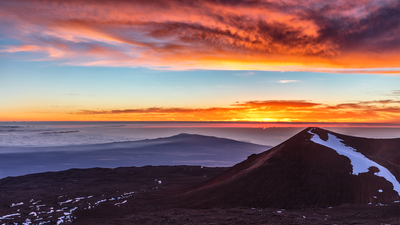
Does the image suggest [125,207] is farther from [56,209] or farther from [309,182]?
[309,182]

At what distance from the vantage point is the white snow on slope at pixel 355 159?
16.6 meters

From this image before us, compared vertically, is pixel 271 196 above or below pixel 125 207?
above

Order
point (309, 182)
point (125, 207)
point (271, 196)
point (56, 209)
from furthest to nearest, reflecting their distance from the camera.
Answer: point (125, 207)
point (56, 209)
point (309, 182)
point (271, 196)

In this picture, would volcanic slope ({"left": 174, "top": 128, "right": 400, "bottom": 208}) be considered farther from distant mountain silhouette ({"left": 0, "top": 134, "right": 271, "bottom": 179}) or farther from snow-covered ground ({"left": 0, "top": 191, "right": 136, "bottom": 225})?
distant mountain silhouette ({"left": 0, "top": 134, "right": 271, "bottom": 179})

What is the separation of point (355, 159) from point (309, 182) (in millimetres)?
4094

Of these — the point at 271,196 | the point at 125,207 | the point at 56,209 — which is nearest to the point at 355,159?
the point at 271,196

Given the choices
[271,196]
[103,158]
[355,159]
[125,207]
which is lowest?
[103,158]

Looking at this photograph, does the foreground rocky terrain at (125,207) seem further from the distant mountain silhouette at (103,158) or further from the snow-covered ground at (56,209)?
the distant mountain silhouette at (103,158)

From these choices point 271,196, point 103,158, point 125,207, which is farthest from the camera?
point 103,158

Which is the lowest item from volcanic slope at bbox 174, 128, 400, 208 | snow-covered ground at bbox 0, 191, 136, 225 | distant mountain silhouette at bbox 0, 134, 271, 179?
distant mountain silhouette at bbox 0, 134, 271, 179

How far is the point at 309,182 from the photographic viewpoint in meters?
16.7

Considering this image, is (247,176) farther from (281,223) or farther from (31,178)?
(31,178)

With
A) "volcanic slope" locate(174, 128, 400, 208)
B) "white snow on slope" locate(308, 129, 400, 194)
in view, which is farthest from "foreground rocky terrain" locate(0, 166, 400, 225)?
"white snow on slope" locate(308, 129, 400, 194)

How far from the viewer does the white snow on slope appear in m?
16.6
